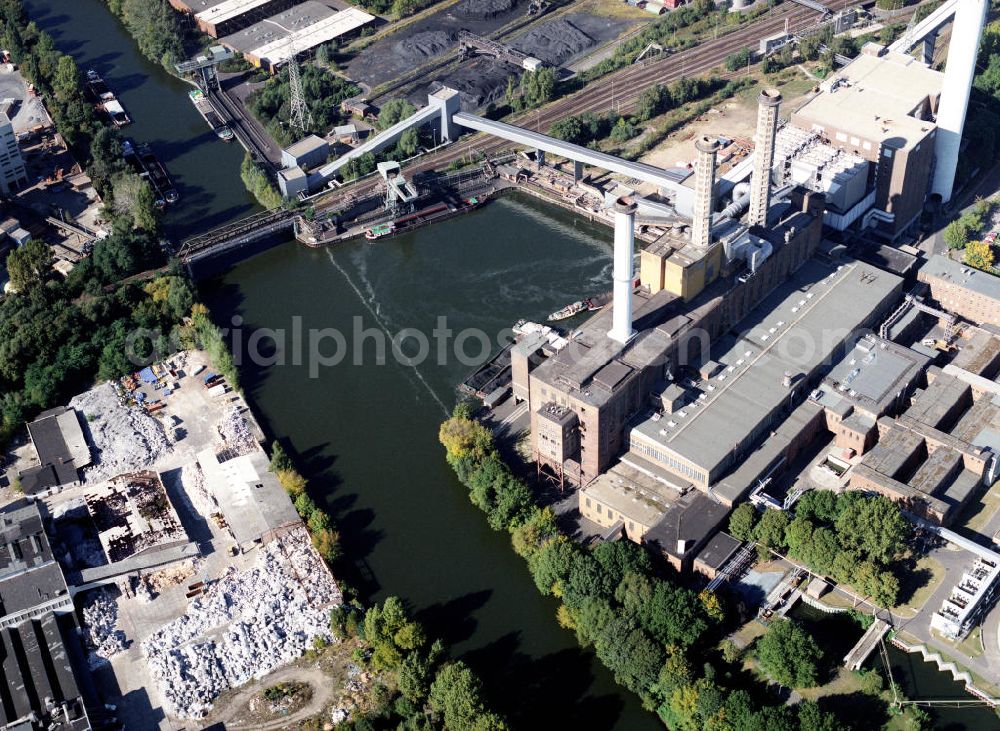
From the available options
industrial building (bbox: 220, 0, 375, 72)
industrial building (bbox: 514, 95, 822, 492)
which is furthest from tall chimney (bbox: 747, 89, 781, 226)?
industrial building (bbox: 220, 0, 375, 72)

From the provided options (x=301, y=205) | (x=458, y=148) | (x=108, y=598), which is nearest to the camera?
Answer: (x=108, y=598)

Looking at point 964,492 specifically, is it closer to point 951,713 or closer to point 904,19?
point 951,713

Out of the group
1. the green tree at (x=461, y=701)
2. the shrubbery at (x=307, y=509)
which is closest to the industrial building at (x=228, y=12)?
the shrubbery at (x=307, y=509)

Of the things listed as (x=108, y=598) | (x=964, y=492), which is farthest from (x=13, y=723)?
(x=964, y=492)

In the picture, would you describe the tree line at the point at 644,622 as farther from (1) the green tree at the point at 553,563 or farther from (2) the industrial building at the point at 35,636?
(2) the industrial building at the point at 35,636

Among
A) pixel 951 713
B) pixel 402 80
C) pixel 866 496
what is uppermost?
pixel 402 80

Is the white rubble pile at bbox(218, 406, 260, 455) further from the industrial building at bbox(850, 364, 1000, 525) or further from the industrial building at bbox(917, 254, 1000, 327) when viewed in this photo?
the industrial building at bbox(917, 254, 1000, 327)
